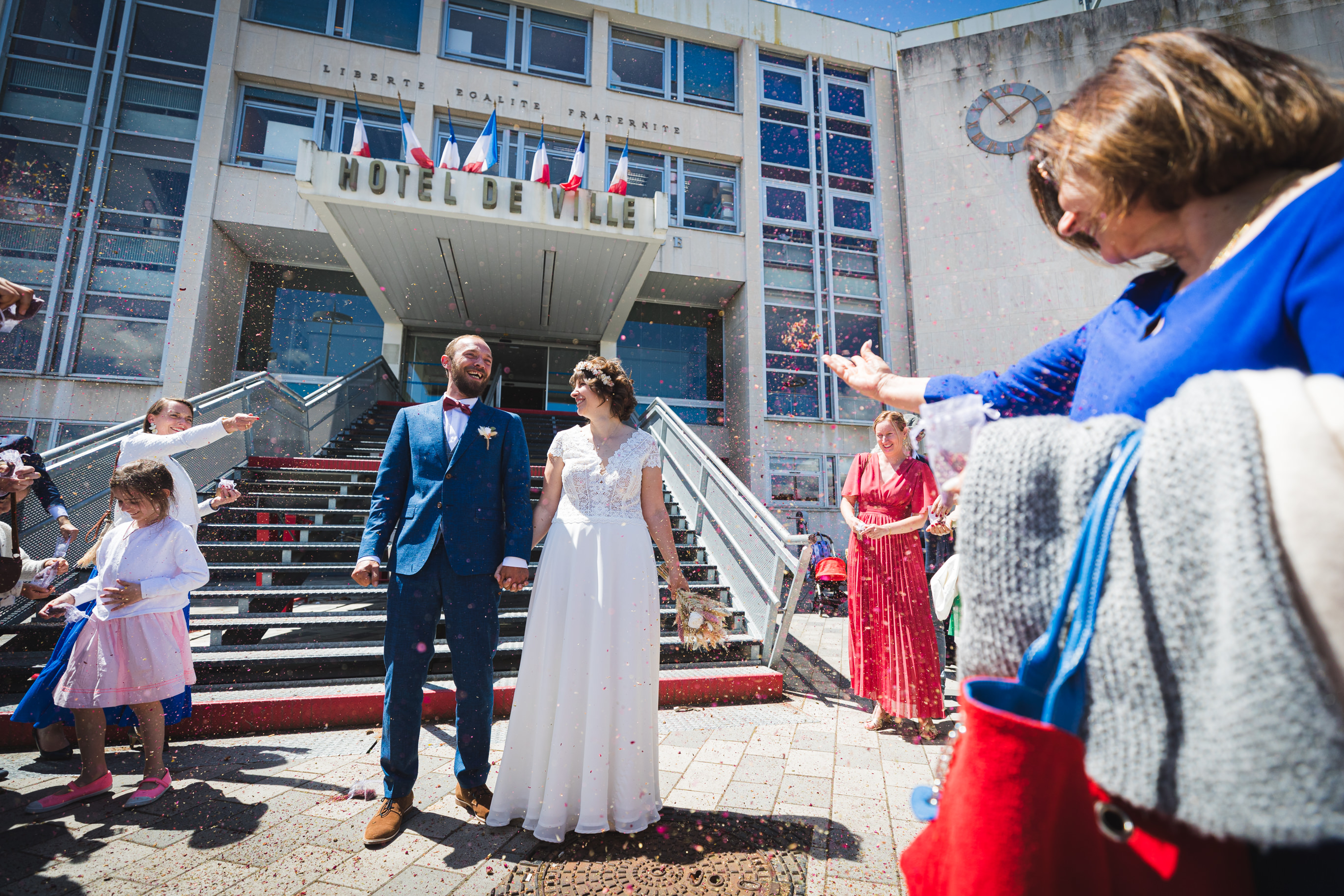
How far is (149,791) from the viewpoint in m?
2.76

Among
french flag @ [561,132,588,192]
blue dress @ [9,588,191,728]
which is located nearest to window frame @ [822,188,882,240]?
french flag @ [561,132,588,192]

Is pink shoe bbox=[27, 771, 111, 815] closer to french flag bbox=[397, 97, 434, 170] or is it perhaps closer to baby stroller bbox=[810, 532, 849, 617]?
baby stroller bbox=[810, 532, 849, 617]

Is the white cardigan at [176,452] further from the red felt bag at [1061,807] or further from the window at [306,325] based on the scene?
the window at [306,325]

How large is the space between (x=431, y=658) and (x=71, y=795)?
1.82 m

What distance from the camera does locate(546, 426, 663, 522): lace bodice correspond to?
9.23 feet

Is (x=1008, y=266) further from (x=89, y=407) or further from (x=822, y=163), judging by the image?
(x=89, y=407)

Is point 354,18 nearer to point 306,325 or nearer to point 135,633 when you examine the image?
point 306,325

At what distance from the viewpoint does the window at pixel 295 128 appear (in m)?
12.2

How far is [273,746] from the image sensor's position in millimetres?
3479

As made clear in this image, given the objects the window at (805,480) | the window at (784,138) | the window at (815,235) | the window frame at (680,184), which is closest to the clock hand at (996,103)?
the window at (815,235)

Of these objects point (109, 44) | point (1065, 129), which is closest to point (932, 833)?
point (1065, 129)

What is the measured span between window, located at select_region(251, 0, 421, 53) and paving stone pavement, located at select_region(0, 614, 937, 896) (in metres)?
15.0

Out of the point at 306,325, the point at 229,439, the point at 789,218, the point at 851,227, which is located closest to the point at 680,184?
the point at 789,218

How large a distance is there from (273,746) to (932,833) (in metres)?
4.09
